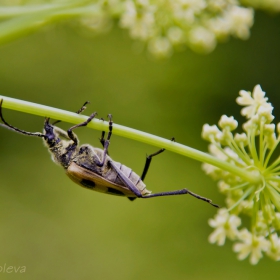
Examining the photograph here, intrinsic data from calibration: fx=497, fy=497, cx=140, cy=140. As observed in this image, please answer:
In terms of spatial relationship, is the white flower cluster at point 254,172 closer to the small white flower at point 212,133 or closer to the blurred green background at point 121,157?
the small white flower at point 212,133

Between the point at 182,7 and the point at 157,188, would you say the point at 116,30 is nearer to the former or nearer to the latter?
the point at 157,188

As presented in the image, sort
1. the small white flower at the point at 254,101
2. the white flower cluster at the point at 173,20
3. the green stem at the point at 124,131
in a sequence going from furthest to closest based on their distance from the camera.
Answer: the white flower cluster at the point at 173,20 → the small white flower at the point at 254,101 → the green stem at the point at 124,131

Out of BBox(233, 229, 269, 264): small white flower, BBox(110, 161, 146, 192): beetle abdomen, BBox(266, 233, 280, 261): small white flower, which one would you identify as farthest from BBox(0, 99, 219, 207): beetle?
BBox(266, 233, 280, 261): small white flower

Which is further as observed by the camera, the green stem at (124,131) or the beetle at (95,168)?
the beetle at (95,168)

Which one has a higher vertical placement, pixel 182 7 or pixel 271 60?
pixel 271 60

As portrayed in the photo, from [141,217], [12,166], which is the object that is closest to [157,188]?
[141,217]

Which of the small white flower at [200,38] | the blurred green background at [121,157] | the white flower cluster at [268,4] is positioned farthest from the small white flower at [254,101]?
the blurred green background at [121,157]
